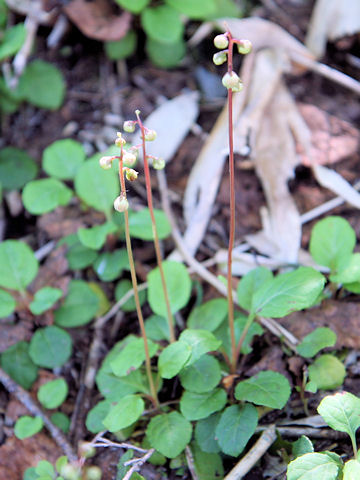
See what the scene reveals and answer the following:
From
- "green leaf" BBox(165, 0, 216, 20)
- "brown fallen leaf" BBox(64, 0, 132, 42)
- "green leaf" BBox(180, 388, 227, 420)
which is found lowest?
"green leaf" BBox(180, 388, 227, 420)

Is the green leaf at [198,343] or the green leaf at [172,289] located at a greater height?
the green leaf at [198,343]

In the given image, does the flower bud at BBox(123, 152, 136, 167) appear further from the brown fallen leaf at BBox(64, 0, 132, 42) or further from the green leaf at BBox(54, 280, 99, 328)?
the brown fallen leaf at BBox(64, 0, 132, 42)

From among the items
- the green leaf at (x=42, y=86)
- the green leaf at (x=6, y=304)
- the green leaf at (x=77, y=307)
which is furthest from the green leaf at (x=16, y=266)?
the green leaf at (x=42, y=86)

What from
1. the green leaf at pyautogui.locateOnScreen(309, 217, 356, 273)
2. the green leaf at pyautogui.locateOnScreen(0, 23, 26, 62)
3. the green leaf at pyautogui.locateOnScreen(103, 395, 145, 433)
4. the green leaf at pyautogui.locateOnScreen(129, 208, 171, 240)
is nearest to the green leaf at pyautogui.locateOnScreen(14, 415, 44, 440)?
the green leaf at pyautogui.locateOnScreen(103, 395, 145, 433)

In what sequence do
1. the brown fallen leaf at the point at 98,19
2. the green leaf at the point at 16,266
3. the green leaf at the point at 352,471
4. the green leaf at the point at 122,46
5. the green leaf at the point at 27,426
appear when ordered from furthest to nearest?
the green leaf at the point at 122,46 < the brown fallen leaf at the point at 98,19 < the green leaf at the point at 16,266 < the green leaf at the point at 27,426 < the green leaf at the point at 352,471

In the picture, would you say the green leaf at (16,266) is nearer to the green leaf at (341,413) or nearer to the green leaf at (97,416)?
the green leaf at (97,416)

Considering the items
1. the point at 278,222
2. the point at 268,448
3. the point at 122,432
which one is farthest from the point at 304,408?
the point at 278,222

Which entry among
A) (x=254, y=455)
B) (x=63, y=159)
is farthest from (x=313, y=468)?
(x=63, y=159)
